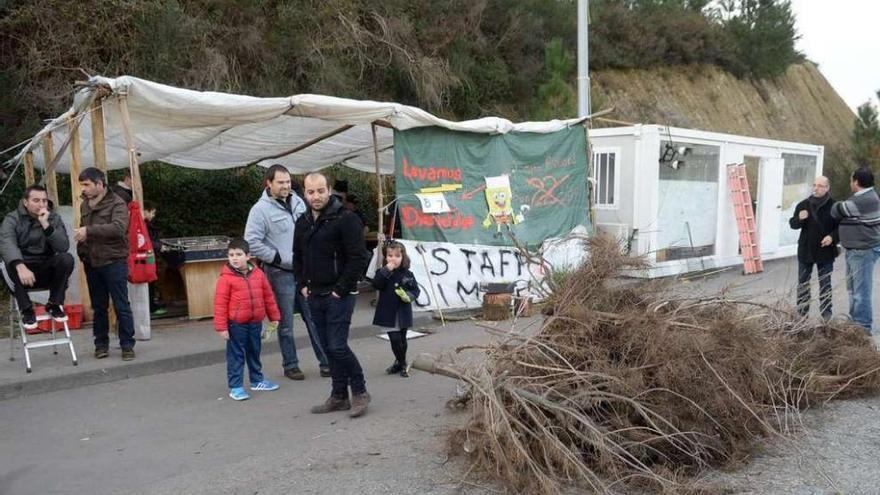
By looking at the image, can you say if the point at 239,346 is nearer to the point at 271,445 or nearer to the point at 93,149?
the point at 271,445

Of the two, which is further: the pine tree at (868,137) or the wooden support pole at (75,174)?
the pine tree at (868,137)

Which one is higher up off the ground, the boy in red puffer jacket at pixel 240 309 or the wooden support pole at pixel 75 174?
the wooden support pole at pixel 75 174

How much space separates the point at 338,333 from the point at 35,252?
11.4 feet

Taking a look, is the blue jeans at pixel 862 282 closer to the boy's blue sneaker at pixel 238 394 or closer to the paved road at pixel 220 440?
the paved road at pixel 220 440

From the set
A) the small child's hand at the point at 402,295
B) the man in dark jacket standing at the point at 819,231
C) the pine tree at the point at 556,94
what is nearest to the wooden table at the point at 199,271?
the small child's hand at the point at 402,295

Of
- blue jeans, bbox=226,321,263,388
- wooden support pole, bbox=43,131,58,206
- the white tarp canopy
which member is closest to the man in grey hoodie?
blue jeans, bbox=226,321,263,388

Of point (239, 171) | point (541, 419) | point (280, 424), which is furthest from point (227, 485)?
point (239, 171)

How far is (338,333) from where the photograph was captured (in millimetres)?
5035

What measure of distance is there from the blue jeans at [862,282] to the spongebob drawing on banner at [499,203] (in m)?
4.35

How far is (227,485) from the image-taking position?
397 cm

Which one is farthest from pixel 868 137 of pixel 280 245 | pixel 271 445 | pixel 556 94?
pixel 271 445

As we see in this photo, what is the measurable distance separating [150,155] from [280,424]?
19.6 feet

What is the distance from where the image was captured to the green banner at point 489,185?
9.24m

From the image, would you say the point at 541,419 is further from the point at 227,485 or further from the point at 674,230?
the point at 674,230
